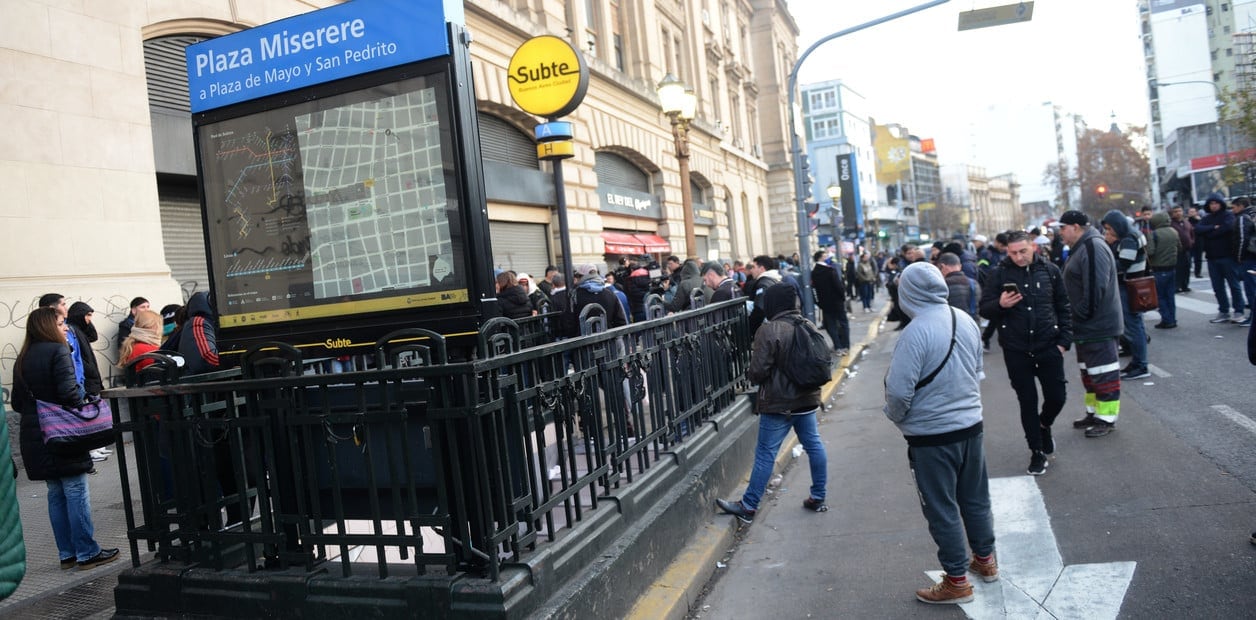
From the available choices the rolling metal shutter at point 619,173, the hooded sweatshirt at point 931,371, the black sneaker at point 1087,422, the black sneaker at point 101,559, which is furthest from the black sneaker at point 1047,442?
the rolling metal shutter at point 619,173

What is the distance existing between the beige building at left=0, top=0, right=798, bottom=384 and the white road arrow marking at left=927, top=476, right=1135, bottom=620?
30.4ft

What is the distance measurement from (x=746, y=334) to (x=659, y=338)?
3093mm

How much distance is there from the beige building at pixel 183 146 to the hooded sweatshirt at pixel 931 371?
8818 mm

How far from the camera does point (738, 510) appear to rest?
626 centimetres

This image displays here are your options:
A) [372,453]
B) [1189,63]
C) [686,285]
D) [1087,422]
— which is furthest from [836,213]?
[1189,63]

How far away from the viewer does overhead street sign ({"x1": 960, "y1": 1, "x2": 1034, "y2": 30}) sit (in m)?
13.4

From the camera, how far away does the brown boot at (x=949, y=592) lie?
4590 millimetres

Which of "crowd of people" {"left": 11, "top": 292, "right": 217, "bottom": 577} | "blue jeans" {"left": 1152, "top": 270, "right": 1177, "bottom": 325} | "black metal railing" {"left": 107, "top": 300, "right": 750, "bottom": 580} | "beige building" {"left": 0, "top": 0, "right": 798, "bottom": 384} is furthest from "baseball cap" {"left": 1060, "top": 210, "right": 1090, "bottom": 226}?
"beige building" {"left": 0, "top": 0, "right": 798, "bottom": 384}

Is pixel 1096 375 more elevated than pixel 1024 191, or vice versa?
pixel 1024 191

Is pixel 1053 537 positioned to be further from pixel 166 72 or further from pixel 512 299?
pixel 166 72

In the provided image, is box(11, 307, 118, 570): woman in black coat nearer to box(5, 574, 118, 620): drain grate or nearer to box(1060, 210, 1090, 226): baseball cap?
box(5, 574, 118, 620): drain grate

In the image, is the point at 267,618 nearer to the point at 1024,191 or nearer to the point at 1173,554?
the point at 1173,554

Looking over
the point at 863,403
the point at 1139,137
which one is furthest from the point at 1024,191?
the point at 863,403

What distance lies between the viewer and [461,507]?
366cm
